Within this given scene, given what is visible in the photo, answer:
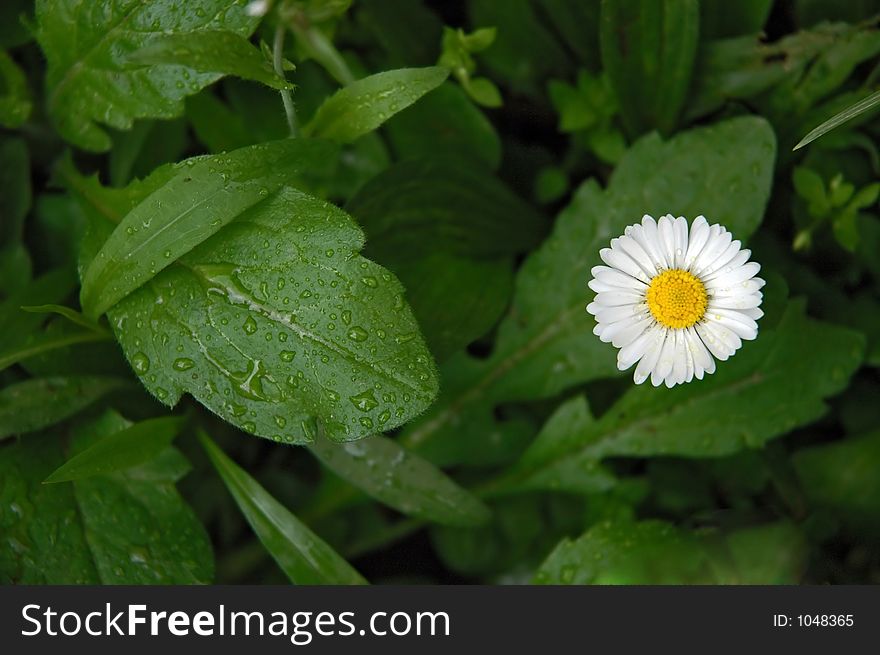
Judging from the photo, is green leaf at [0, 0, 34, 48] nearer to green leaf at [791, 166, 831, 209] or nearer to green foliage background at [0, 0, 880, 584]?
green foliage background at [0, 0, 880, 584]

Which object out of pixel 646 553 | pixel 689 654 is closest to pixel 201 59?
pixel 646 553

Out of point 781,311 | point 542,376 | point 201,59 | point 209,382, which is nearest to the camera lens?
point 201,59

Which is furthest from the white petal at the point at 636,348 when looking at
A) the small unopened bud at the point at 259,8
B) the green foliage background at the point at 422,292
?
the small unopened bud at the point at 259,8

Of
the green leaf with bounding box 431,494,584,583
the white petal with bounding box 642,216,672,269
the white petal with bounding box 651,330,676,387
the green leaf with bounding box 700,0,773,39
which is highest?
the green leaf with bounding box 700,0,773,39

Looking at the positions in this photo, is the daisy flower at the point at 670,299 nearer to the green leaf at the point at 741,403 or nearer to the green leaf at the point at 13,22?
the green leaf at the point at 741,403

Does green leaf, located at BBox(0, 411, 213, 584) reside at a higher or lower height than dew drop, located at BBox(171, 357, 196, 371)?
lower

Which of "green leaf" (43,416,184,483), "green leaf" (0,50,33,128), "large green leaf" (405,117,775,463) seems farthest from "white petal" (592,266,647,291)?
"green leaf" (0,50,33,128)

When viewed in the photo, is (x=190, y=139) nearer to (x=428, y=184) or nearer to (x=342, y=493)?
(x=428, y=184)
